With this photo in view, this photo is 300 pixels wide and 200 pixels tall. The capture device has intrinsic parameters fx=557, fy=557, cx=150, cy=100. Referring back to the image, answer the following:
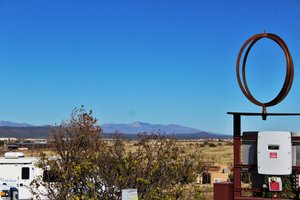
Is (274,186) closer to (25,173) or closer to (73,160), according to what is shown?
(73,160)

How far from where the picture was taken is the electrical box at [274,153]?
9008mm

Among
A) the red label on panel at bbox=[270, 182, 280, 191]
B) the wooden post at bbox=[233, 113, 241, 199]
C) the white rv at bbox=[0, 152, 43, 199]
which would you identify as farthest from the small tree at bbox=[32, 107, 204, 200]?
the white rv at bbox=[0, 152, 43, 199]

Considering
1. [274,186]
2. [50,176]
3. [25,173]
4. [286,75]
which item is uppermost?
[286,75]

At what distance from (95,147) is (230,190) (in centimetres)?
636

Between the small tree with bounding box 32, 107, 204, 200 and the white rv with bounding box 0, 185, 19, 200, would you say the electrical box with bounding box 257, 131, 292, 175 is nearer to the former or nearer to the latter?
the small tree with bounding box 32, 107, 204, 200

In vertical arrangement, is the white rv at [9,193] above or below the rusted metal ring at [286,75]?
below

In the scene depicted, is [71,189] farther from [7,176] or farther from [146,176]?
[7,176]

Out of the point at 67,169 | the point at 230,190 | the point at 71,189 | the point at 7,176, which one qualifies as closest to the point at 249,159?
the point at 230,190

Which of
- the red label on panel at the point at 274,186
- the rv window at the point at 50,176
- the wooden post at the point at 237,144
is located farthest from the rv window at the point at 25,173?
the red label on panel at the point at 274,186

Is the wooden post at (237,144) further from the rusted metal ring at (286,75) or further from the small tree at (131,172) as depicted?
the small tree at (131,172)

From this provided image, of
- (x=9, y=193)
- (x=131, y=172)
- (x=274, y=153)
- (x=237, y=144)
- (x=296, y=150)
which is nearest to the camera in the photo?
(x=274, y=153)

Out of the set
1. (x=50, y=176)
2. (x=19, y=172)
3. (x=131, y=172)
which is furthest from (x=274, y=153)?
(x=19, y=172)

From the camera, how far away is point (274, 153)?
9.09 m

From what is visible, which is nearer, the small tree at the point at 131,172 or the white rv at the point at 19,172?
the small tree at the point at 131,172
